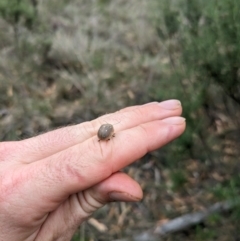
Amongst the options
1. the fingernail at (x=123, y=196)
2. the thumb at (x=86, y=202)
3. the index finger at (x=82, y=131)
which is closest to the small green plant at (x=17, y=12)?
the index finger at (x=82, y=131)

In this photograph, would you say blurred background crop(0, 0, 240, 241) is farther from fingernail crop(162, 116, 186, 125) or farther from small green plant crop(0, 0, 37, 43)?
fingernail crop(162, 116, 186, 125)

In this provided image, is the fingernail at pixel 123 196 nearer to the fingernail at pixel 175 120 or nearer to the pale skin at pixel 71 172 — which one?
the pale skin at pixel 71 172

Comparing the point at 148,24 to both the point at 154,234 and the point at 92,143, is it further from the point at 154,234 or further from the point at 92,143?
the point at 92,143

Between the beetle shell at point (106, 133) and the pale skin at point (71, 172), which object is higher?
the beetle shell at point (106, 133)

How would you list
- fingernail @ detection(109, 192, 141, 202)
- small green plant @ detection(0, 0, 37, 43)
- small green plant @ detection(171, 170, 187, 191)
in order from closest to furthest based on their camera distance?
fingernail @ detection(109, 192, 141, 202), small green plant @ detection(171, 170, 187, 191), small green plant @ detection(0, 0, 37, 43)

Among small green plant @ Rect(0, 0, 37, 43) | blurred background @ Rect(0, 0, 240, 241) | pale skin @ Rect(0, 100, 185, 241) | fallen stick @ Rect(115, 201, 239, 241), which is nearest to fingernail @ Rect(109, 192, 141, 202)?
pale skin @ Rect(0, 100, 185, 241)

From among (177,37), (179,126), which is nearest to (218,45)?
(177,37)
